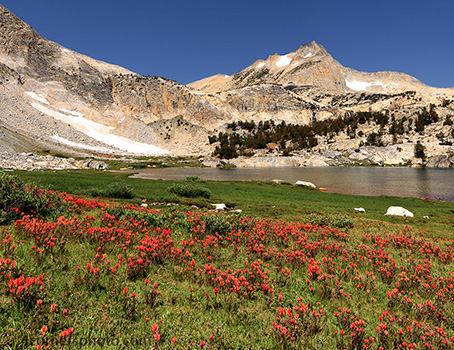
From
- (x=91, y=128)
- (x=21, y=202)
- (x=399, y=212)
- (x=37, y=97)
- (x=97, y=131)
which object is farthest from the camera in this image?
(x=97, y=131)

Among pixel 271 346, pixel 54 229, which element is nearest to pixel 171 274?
pixel 271 346

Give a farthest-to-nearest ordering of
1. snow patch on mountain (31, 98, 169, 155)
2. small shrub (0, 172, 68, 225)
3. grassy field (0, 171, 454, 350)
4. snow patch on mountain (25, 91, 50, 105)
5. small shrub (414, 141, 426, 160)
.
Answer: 1. snow patch on mountain (25, 91, 50, 105)
2. snow patch on mountain (31, 98, 169, 155)
3. small shrub (414, 141, 426, 160)
4. small shrub (0, 172, 68, 225)
5. grassy field (0, 171, 454, 350)

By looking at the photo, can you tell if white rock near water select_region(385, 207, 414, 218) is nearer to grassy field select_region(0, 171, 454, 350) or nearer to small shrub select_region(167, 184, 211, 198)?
grassy field select_region(0, 171, 454, 350)

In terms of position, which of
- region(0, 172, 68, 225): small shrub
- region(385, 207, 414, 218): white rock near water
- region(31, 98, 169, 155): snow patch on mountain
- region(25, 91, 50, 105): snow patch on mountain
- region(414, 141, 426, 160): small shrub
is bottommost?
region(385, 207, 414, 218): white rock near water

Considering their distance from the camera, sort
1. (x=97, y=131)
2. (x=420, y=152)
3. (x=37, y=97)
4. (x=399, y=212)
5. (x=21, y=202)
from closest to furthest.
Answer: (x=21, y=202), (x=399, y=212), (x=420, y=152), (x=37, y=97), (x=97, y=131)

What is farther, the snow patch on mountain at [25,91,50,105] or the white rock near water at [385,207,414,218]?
the snow patch on mountain at [25,91,50,105]

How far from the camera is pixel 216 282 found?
20.3 feet

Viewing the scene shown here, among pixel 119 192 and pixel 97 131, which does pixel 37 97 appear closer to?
pixel 97 131

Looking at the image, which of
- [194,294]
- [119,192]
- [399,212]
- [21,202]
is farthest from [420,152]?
[21,202]

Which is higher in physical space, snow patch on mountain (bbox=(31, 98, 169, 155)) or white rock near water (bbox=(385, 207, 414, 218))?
snow patch on mountain (bbox=(31, 98, 169, 155))

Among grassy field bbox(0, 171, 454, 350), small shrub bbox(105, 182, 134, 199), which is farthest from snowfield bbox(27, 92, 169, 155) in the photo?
grassy field bbox(0, 171, 454, 350)

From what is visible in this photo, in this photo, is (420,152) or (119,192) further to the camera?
(420,152)

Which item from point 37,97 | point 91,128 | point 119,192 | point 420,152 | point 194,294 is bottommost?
point 119,192

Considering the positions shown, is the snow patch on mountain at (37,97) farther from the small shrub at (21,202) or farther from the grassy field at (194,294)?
the grassy field at (194,294)
